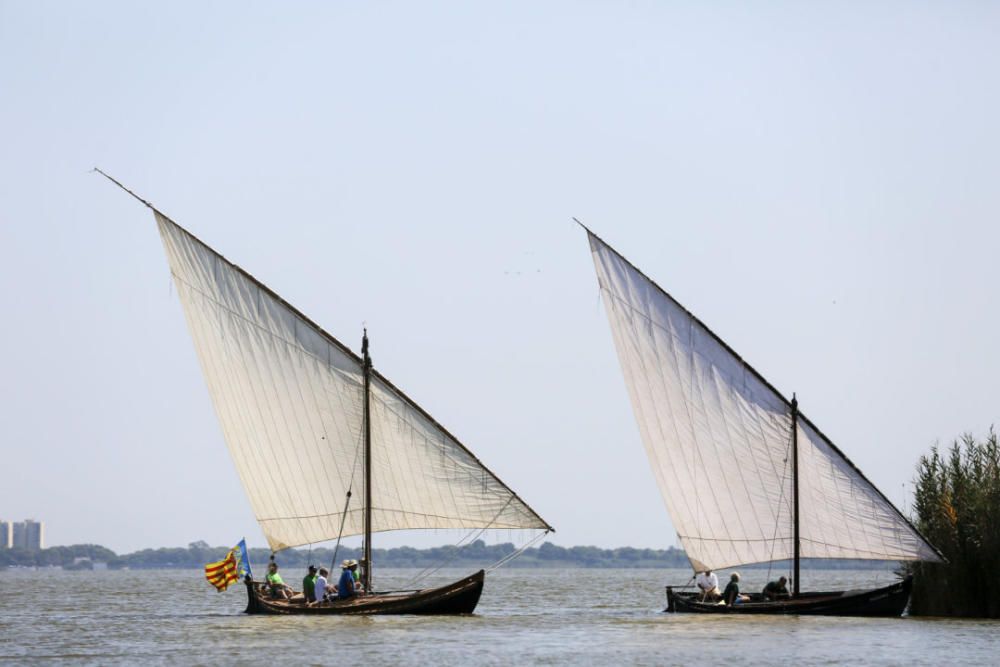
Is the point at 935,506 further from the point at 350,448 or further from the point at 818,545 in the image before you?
the point at 350,448

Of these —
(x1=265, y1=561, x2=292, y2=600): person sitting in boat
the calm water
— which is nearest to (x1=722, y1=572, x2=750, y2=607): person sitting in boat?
the calm water

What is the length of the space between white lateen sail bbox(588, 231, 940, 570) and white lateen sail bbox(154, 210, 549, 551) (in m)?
5.97

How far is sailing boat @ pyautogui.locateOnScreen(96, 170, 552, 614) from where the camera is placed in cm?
4753

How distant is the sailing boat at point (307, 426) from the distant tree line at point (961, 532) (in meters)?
12.1

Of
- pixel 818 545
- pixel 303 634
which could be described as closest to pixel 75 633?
pixel 303 634

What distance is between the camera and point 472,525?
47.4m

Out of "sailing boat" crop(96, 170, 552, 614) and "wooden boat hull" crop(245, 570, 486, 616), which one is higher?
"sailing boat" crop(96, 170, 552, 614)

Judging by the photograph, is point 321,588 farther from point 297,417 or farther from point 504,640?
point 504,640

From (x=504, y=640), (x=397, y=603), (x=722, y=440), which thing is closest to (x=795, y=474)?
(x=722, y=440)

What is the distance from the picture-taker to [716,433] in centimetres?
4734

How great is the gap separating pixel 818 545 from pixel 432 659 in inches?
603

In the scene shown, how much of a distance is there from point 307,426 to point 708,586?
1270 cm

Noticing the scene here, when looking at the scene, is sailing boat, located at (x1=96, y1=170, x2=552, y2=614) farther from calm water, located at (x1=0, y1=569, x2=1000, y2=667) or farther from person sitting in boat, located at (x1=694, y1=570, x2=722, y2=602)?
person sitting in boat, located at (x1=694, y1=570, x2=722, y2=602)

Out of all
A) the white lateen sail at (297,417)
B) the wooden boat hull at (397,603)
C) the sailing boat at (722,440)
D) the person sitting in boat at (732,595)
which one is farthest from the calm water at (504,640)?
the white lateen sail at (297,417)
